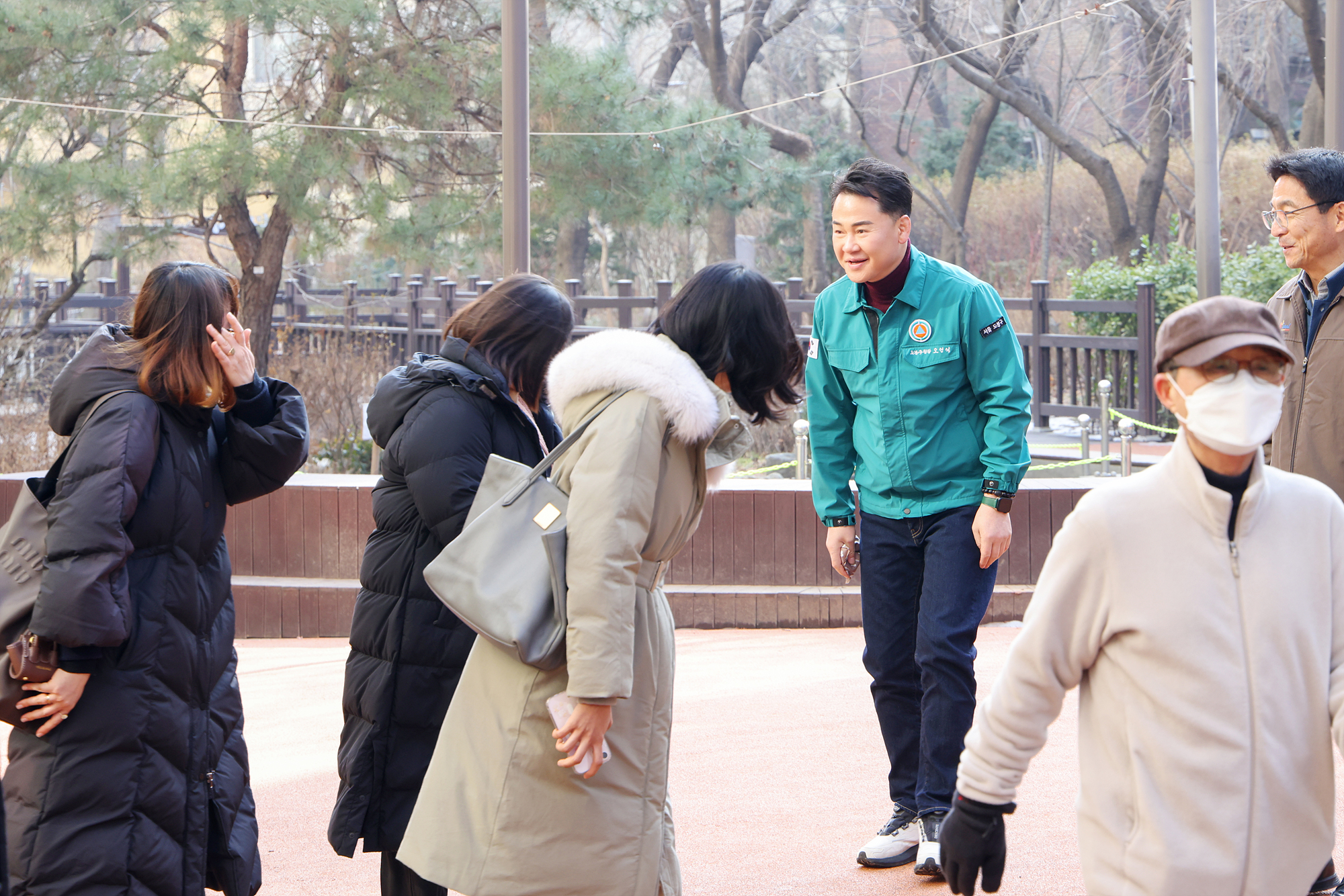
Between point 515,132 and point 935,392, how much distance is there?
15.9 ft

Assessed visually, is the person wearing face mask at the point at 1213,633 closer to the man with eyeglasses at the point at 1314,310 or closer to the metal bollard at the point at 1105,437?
the man with eyeglasses at the point at 1314,310

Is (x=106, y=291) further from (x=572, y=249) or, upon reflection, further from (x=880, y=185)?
(x=880, y=185)

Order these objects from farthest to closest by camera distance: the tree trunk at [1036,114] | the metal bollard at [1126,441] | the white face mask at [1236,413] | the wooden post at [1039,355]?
1. the tree trunk at [1036,114]
2. the wooden post at [1039,355]
3. the metal bollard at [1126,441]
4. the white face mask at [1236,413]

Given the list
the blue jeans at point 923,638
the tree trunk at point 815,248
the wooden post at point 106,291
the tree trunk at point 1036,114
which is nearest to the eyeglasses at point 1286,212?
the blue jeans at point 923,638

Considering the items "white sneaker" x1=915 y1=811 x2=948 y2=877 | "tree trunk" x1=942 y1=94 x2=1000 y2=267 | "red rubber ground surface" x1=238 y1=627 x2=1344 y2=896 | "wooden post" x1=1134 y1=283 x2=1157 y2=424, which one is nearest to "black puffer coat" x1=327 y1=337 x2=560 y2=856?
"red rubber ground surface" x1=238 y1=627 x2=1344 y2=896

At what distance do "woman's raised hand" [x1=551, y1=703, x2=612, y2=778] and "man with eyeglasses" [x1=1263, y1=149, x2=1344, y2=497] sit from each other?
207 centimetres

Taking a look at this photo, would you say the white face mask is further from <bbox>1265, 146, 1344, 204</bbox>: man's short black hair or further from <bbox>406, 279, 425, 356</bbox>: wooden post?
<bbox>406, 279, 425, 356</bbox>: wooden post

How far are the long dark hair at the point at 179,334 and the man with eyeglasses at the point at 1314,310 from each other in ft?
8.32

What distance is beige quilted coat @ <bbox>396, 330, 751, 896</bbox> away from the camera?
238 cm

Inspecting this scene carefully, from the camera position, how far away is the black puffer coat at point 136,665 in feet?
8.78

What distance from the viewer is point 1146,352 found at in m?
13.3

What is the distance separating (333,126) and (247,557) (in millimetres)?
5833

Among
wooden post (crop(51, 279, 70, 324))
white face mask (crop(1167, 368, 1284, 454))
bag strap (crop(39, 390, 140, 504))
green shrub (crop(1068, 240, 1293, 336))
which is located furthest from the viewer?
wooden post (crop(51, 279, 70, 324))

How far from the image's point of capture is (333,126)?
12.3 meters
